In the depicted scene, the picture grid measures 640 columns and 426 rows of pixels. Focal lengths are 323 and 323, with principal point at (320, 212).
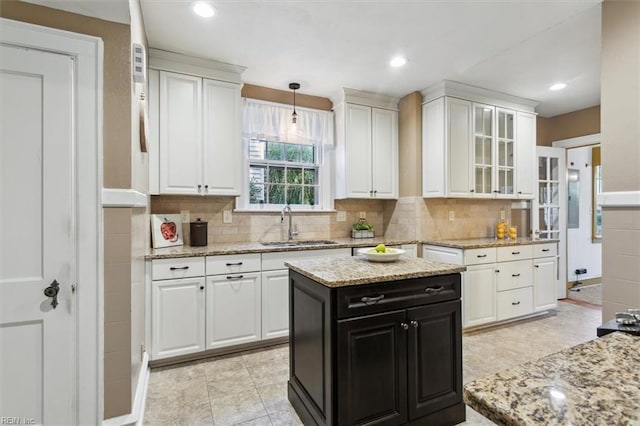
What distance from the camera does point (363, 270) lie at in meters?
1.85

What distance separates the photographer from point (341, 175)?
12.6 ft

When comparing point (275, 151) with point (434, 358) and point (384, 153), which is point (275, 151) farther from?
point (434, 358)

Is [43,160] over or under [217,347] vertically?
over

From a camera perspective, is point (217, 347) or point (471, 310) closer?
point (217, 347)

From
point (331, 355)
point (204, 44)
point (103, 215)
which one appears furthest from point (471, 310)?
point (204, 44)

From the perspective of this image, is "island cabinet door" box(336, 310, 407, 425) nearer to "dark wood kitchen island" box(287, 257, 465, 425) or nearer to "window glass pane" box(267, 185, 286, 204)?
"dark wood kitchen island" box(287, 257, 465, 425)

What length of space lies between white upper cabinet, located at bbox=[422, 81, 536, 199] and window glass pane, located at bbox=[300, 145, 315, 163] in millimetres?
1346

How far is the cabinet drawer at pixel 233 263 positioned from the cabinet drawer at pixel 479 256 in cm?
212

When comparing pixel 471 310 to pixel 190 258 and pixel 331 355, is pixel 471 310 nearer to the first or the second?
pixel 331 355

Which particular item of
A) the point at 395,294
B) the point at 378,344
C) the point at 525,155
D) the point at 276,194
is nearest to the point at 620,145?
the point at 395,294

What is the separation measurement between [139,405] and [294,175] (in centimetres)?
268

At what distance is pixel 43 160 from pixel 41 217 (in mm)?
285

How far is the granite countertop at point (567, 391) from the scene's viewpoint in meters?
0.55

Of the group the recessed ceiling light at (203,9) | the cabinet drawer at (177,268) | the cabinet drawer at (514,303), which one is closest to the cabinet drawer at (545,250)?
the cabinet drawer at (514,303)
